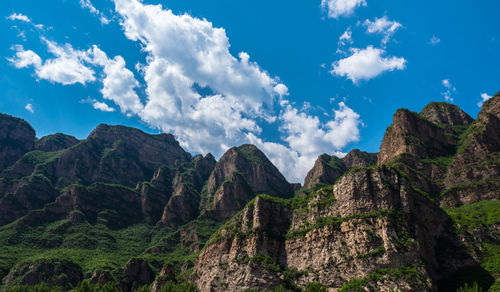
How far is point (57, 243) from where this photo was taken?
169 m

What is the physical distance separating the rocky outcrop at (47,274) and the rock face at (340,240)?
67726 millimetres

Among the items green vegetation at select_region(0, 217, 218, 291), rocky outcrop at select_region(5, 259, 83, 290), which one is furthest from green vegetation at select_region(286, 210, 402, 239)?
rocky outcrop at select_region(5, 259, 83, 290)

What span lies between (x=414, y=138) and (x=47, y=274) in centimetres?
19423

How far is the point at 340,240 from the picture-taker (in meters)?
86.1

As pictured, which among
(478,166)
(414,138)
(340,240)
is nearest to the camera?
(340,240)

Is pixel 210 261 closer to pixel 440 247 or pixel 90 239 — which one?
pixel 440 247

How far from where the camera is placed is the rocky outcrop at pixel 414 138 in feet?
535

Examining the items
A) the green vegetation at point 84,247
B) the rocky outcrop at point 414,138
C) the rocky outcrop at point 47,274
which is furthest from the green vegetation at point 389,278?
the rocky outcrop at point 47,274

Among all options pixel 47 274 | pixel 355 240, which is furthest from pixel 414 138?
pixel 47 274

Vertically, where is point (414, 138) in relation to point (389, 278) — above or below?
above

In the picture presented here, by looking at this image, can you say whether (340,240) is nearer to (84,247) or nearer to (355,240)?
(355,240)

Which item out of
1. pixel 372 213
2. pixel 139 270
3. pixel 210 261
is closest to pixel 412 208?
pixel 372 213

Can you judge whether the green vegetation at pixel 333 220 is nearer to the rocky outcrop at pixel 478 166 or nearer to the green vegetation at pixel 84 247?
the rocky outcrop at pixel 478 166

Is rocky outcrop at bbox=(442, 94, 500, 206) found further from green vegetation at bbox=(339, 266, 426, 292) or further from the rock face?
green vegetation at bbox=(339, 266, 426, 292)
